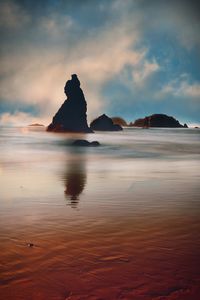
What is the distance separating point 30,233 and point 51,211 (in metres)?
2.20

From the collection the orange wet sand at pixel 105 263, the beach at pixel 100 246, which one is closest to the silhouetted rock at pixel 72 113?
the beach at pixel 100 246

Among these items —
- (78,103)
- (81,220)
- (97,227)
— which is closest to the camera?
(97,227)

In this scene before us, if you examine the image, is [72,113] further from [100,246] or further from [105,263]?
[105,263]

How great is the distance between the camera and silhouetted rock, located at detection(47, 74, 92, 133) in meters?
164

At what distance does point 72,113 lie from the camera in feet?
547

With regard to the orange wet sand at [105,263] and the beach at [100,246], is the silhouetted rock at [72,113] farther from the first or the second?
the orange wet sand at [105,263]

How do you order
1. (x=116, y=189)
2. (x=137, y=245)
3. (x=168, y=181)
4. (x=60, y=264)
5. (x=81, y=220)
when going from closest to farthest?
1. (x=60, y=264)
2. (x=137, y=245)
3. (x=81, y=220)
4. (x=116, y=189)
5. (x=168, y=181)

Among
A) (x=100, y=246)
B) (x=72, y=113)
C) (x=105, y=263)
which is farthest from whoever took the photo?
(x=72, y=113)

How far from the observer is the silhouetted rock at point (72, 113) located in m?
Result: 164

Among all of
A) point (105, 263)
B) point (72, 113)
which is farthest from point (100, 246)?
point (72, 113)

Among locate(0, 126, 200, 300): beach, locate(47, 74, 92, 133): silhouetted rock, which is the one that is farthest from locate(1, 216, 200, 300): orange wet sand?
locate(47, 74, 92, 133): silhouetted rock

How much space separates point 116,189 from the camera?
551 inches

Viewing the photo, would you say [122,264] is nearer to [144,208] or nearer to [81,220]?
[81,220]

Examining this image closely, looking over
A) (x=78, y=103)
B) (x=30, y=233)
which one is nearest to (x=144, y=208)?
(x=30, y=233)
